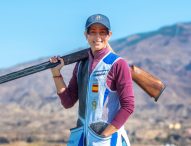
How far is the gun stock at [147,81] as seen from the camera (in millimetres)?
5160

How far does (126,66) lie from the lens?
486cm

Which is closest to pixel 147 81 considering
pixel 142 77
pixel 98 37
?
pixel 142 77

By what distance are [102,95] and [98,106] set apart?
8cm

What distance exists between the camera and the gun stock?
16.9 feet

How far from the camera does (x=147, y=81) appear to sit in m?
5.18

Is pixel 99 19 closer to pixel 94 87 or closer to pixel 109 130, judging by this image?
pixel 94 87

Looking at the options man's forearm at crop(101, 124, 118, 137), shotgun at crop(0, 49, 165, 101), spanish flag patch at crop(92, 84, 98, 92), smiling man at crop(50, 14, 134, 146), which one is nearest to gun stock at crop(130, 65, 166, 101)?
shotgun at crop(0, 49, 165, 101)

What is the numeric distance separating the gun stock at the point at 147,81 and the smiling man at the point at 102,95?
11.8 inches

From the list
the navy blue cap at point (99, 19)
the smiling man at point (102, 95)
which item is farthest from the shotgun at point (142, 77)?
the navy blue cap at point (99, 19)

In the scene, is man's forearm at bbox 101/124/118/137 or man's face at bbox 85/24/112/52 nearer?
man's forearm at bbox 101/124/118/137

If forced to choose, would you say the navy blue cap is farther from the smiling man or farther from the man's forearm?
the man's forearm

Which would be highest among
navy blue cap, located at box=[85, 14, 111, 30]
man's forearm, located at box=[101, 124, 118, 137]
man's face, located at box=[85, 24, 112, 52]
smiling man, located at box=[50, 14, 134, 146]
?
navy blue cap, located at box=[85, 14, 111, 30]

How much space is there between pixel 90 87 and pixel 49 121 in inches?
4369

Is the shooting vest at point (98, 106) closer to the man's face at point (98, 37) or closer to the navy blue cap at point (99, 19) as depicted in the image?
the man's face at point (98, 37)
